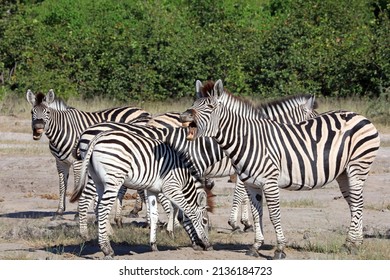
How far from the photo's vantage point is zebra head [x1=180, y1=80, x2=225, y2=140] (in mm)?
9352

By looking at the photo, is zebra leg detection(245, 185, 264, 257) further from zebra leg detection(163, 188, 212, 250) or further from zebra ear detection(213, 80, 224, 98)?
zebra ear detection(213, 80, 224, 98)

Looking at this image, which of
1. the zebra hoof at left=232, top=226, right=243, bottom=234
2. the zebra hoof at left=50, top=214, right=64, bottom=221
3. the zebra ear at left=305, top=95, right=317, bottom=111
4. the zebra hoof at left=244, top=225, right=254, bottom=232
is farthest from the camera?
the zebra hoof at left=50, top=214, right=64, bottom=221

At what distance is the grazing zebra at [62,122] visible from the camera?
1304 centimetres

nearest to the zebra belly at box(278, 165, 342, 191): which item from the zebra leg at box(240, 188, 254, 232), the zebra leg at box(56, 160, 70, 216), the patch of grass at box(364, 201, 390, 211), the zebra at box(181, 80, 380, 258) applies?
the zebra at box(181, 80, 380, 258)

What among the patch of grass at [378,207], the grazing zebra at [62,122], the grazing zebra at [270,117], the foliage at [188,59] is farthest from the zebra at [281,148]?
the foliage at [188,59]

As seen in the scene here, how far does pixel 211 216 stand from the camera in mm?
12727

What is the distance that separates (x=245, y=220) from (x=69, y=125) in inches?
121

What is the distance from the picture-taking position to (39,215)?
1330cm

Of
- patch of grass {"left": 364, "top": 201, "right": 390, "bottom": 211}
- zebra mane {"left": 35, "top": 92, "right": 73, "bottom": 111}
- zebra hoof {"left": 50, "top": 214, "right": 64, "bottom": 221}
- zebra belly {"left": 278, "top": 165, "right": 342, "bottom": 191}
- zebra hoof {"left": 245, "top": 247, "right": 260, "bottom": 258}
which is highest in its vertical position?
zebra mane {"left": 35, "top": 92, "right": 73, "bottom": 111}

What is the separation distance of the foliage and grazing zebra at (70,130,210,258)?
15.4 metres

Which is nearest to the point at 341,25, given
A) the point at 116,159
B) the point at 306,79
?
the point at 306,79

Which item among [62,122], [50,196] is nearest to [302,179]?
[62,122]

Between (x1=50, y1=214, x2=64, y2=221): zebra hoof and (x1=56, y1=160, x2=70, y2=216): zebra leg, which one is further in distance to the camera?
(x1=56, y1=160, x2=70, y2=216): zebra leg

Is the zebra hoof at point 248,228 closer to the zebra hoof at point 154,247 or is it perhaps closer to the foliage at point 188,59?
the zebra hoof at point 154,247
